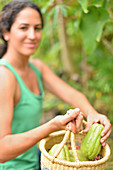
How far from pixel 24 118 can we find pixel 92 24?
0.87 meters

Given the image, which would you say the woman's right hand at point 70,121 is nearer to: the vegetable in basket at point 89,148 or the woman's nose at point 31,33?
the vegetable in basket at point 89,148

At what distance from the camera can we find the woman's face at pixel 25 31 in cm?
154

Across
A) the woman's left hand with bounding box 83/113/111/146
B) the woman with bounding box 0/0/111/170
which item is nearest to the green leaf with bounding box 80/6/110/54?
the woman with bounding box 0/0/111/170

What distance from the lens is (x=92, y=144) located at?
1115mm

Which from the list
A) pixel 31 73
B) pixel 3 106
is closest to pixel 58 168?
pixel 3 106

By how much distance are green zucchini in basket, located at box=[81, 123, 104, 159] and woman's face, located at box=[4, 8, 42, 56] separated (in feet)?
2.52

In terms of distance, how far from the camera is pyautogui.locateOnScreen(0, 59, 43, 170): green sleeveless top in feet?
4.96

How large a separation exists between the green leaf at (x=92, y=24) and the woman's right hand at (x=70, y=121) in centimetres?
75

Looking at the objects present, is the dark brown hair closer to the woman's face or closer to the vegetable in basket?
the woman's face

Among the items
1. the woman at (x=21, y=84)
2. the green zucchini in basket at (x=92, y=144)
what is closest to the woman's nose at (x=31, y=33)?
the woman at (x=21, y=84)

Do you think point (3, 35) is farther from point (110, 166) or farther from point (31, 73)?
point (110, 166)

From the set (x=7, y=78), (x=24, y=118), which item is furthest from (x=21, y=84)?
(x=24, y=118)

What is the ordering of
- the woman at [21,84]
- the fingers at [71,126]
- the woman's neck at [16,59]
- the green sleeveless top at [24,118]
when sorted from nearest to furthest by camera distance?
the fingers at [71,126]
the woman at [21,84]
the green sleeveless top at [24,118]
the woman's neck at [16,59]

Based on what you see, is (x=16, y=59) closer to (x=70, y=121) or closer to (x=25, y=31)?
(x=25, y=31)
